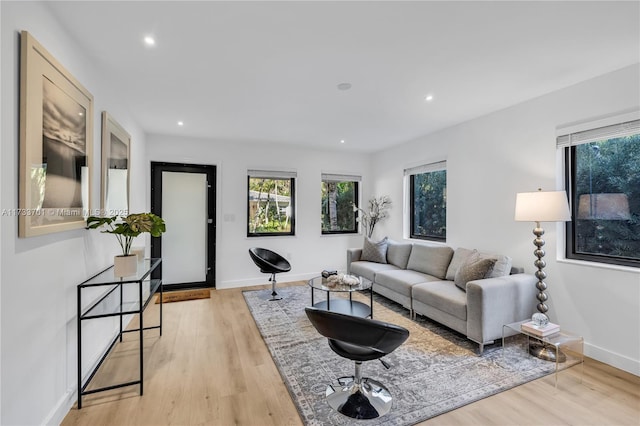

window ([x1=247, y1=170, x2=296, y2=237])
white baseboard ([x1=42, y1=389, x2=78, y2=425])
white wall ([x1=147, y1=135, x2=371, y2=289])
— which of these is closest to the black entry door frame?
white wall ([x1=147, y1=135, x2=371, y2=289])

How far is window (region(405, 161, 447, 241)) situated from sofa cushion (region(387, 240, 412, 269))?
50 centimetres

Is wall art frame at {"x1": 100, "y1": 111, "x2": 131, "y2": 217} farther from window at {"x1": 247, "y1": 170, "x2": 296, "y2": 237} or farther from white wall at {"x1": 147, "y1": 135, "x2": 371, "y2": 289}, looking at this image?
window at {"x1": 247, "y1": 170, "x2": 296, "y2": 237}

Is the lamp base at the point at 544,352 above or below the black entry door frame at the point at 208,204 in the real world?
below

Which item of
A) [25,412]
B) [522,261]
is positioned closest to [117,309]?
[25,412]

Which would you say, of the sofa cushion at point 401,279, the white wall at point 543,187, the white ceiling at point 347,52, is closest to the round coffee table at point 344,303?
the sofa cushion at point 401,279

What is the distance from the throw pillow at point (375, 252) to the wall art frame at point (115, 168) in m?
3.40

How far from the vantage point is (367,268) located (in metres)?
4.49

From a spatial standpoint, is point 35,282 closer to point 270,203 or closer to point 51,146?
point 51,146

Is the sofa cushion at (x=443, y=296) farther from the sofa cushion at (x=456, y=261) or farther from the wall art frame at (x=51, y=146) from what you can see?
the wall art frame at (x=51, y=146)

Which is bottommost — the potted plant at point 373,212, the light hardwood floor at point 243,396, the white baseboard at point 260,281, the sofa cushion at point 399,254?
the light hardwood floor at point 243,396

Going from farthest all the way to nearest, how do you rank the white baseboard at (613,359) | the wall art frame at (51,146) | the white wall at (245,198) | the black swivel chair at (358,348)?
the white wall at (245,198) → the white baseboard at (613,359) → the black swivel chair at (358,348) → the wall art frame at (51,146)

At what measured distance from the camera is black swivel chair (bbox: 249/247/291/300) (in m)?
4.32

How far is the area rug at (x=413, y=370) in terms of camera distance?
78.4 inches

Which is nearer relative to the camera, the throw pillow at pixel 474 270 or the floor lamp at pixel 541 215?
the floor lamp at pixel 541 215
